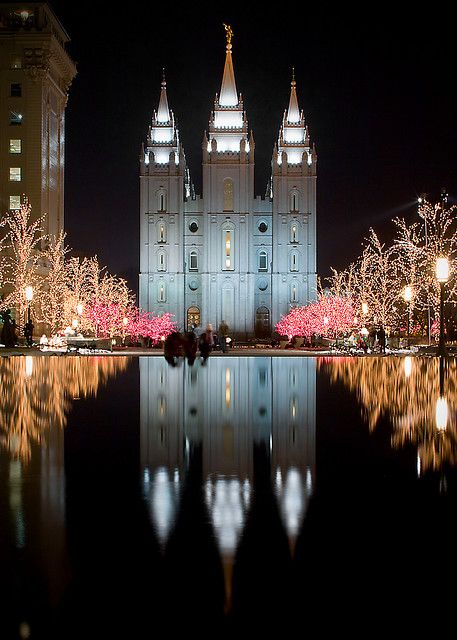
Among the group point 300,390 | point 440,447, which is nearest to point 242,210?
point 300,390

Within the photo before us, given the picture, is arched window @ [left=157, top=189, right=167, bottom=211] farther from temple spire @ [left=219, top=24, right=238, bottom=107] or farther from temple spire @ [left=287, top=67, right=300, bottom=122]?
temple spire @ [left=287, top=67, right=300, bottom=122]

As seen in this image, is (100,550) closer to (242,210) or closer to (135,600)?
(135,600)

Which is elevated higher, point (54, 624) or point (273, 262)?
point (273, 262)

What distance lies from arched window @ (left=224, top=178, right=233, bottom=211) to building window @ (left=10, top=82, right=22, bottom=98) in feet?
92.4

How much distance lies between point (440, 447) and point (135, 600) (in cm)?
504

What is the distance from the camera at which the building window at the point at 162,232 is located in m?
82.8

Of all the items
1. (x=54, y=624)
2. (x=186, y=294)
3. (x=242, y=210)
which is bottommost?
(x=54, y=624)

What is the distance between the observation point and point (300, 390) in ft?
49.6

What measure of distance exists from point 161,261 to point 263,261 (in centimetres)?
1093

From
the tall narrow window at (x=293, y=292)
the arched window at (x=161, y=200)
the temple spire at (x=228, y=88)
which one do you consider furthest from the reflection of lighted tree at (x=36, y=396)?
the temple spire at (x=228, y=88)

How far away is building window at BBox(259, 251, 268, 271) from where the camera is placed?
84.5m

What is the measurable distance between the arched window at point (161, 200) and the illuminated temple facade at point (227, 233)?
0.35 feet

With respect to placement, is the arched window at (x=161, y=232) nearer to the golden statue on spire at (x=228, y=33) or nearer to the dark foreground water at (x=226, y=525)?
the golden statue on spire at (x=228, y=33)

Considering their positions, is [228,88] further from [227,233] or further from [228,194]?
[227,233]
